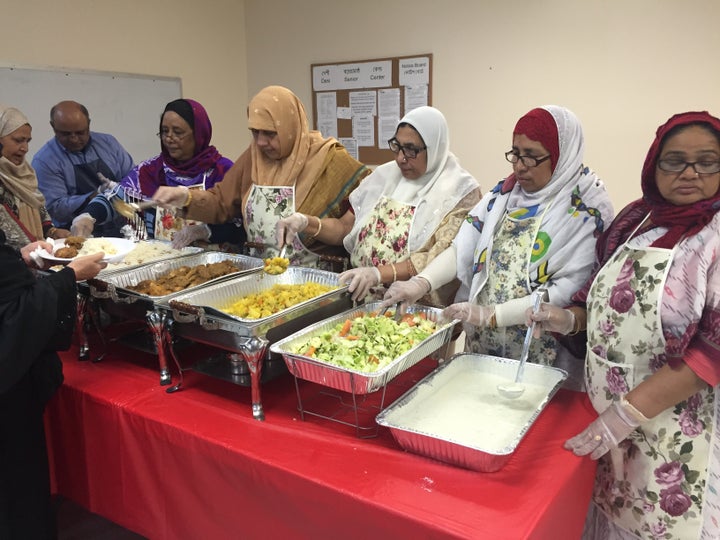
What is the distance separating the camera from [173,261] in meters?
1.89

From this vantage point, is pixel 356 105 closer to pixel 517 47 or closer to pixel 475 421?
pixel 517 47

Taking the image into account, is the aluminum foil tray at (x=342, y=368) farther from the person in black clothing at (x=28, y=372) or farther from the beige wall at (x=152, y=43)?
the beige wall at (x=152, y=43)

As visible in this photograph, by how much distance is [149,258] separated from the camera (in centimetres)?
193

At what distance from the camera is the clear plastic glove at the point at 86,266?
1385 millimetres

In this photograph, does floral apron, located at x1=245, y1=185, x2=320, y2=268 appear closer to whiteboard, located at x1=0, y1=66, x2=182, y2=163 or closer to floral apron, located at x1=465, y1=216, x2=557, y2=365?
floral apron, located at x1=465, y1=216, x2=557, y2=365

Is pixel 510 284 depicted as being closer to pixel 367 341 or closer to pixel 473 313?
pixel 473 313

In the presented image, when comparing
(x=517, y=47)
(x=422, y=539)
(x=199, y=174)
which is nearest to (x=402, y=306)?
(x=422, y=539)

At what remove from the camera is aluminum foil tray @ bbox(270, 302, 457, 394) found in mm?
1103

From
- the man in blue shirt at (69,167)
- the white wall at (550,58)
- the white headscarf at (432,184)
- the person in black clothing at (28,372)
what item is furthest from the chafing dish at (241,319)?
the white wall at (550,58)

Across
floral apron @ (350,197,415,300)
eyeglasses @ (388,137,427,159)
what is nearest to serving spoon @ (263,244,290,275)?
floral apron @ (350,197,415,300)

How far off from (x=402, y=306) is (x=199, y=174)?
1.24 meters

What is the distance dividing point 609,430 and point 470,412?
0.90 feet

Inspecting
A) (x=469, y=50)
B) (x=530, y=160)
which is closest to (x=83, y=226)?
(x=530, y=160)

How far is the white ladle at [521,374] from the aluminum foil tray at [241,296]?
0.54m
